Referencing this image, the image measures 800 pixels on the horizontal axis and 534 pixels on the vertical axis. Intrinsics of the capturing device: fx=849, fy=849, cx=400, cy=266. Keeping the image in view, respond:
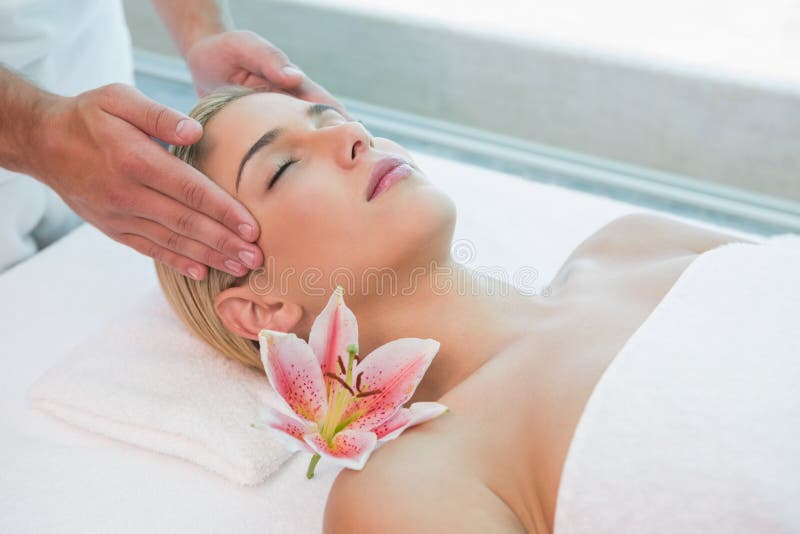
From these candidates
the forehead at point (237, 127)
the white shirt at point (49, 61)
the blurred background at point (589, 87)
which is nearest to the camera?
the forehead at point (237, 127)

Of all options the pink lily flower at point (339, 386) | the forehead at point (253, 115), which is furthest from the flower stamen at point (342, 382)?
the forehead at point (253, 115)

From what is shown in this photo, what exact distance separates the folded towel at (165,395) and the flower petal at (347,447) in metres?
0.23

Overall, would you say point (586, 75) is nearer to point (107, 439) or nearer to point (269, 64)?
point (269, 64)

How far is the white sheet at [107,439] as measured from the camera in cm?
138

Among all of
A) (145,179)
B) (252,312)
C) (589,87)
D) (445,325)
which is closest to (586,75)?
(589,87)

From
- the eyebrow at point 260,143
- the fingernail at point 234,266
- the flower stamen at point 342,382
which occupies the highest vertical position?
the eyebrow at point 260,143

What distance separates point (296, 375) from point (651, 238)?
0.81 metres

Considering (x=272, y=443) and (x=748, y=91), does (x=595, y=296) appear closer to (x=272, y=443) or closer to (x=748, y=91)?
(x=272, y=443)

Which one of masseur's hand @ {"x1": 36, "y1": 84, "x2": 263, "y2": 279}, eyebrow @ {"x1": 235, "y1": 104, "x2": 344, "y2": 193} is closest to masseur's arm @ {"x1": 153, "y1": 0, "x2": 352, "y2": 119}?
eyebrow @ {"x1": 235, "y1": 104, "x2": 344, "y2": 193}

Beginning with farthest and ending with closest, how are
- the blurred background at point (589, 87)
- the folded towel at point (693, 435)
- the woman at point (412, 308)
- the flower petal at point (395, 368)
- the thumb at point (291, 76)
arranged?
the blurred background at point (589, 87), the thumb at point (291, 76), the flower petal at point (395, 368), the woman at point (412, 308), the folded towel at point (693, 435)

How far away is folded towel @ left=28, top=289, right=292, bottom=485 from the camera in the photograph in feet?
4.78

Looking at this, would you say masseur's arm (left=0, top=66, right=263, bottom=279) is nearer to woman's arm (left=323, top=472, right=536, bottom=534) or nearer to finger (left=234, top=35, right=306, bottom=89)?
finger (left=234, top=35, right=306, bottom=89)

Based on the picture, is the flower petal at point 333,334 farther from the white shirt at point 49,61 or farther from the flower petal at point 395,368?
the white shirt at point 49,61

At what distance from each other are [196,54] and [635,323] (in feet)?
3.57
